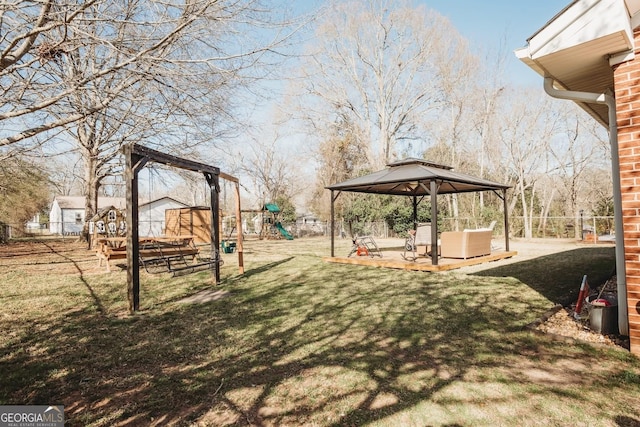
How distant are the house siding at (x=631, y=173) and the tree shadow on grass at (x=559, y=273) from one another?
198cm

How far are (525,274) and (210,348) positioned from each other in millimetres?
7209

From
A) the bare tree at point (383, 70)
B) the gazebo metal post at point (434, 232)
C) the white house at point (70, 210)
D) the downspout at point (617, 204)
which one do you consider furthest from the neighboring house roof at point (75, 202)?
the downspout at point (617, 204)

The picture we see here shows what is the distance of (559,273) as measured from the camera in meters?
7.92

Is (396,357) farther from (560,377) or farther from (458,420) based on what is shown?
(560,377)

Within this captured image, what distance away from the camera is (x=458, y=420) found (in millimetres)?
2361

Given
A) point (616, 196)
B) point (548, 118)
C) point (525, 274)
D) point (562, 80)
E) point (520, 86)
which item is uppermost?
point (520, 86)

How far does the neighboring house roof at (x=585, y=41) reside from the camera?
11.1 ft

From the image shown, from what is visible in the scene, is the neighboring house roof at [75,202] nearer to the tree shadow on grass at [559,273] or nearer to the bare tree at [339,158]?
the bare tree at [339,158]

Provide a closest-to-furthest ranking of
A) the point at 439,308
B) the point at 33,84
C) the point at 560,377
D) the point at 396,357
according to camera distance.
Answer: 1. the point at 560,377
2. the point at 396,357
3. the point at 439,308
4. the point at 33,84

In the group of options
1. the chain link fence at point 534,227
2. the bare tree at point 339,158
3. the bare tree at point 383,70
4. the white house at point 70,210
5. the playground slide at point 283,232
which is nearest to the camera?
the chain link fence at point 534,227

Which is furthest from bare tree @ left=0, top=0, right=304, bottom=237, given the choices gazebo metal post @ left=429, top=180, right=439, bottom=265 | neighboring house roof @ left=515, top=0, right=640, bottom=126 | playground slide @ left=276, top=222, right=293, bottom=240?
playground slide @ left=276, top=222, right=293, bottom=240

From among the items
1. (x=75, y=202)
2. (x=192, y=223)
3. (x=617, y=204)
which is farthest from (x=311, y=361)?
(x=75, y=202)

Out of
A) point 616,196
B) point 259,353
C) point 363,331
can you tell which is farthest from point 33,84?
point 616,196

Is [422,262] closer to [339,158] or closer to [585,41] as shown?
[585,41]
